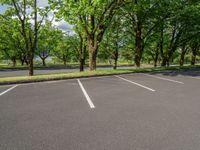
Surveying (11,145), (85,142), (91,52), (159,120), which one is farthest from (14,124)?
(91,52)

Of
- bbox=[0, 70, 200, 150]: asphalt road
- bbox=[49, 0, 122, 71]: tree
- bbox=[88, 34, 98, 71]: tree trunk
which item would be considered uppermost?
bbox=[49, 0, 122, 71]: tree

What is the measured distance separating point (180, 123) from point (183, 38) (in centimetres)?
2756

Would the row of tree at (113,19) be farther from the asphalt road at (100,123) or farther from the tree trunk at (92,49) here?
the asphalt road at (100,123)

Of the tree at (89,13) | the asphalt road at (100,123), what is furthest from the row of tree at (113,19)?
the asphalt road at (100,123)

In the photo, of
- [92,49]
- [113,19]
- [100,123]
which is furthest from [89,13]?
[100,123]

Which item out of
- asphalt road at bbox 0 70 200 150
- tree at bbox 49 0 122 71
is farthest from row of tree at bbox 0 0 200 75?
asphalt road at bbox 0 70 200 150

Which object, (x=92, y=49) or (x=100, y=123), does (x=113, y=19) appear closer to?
(x=92, y=49)

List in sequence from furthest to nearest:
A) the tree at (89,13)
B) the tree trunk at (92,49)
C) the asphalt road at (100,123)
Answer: the tree trunk at (92,49), the tree at (89,13), the asphalt road at (100,123)

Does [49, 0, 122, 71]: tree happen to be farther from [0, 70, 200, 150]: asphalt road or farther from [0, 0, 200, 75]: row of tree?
[0, 70, 200, 150]: asphalt road

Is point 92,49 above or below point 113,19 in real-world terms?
below

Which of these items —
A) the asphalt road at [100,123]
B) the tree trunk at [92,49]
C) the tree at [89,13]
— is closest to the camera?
the asphalt road at [100,123]

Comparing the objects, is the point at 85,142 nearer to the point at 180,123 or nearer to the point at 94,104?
the point at 180,123

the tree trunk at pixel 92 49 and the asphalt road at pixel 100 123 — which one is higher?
the tree trunk at pixel 92 49

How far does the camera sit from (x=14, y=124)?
15.4 feet
